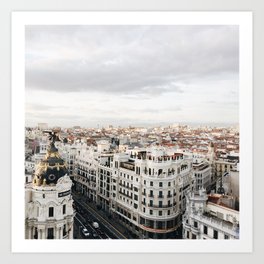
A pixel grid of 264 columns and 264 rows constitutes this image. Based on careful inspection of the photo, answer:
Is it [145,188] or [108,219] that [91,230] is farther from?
[145,188]

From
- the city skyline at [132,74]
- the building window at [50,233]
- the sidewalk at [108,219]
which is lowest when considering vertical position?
the building window at [50,233]

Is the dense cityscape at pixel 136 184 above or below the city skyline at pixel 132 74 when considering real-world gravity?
below

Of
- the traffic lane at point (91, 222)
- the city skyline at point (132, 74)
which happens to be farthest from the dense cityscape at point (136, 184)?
the city skyline at point (132, 74)

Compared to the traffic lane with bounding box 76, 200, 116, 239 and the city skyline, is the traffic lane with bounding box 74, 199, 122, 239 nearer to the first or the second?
the traffic lane with bounding box 76, 200, 116, 239

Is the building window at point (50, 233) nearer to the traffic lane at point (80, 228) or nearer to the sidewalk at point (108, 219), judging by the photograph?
the traffic lane at point (80, 228)
